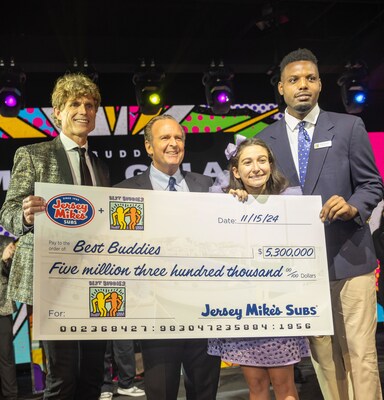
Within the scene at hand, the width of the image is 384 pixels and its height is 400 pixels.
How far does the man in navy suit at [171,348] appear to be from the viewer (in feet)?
8.14

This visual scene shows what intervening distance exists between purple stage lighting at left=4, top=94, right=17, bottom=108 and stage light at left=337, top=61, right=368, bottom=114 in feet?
12.7

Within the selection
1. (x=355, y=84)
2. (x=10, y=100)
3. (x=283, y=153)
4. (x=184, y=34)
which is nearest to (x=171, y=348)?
(x=283, y=153)

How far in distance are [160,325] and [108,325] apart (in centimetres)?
22

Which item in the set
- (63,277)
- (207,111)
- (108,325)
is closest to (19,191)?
(63,277)

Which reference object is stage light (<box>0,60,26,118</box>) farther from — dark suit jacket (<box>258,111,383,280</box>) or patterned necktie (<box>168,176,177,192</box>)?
dark suit jacket (<box>258,111,383,280</box>)

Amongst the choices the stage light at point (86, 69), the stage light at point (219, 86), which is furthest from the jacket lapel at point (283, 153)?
the stage light at point (219, 86)

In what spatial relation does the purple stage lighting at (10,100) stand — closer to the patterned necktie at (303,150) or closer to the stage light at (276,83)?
the stage light at (276,83)

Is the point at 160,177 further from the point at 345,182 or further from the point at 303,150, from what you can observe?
the point at 345,182

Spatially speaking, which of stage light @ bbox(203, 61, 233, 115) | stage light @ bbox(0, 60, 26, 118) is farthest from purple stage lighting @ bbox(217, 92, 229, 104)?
stage light @ bbox(0, 60, 26, 118)

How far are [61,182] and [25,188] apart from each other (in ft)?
0.52

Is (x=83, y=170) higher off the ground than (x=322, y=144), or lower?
lower

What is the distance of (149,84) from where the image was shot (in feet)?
21.5

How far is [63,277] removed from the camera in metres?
2.36

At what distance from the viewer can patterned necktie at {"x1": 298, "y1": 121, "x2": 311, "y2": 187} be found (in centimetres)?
277
